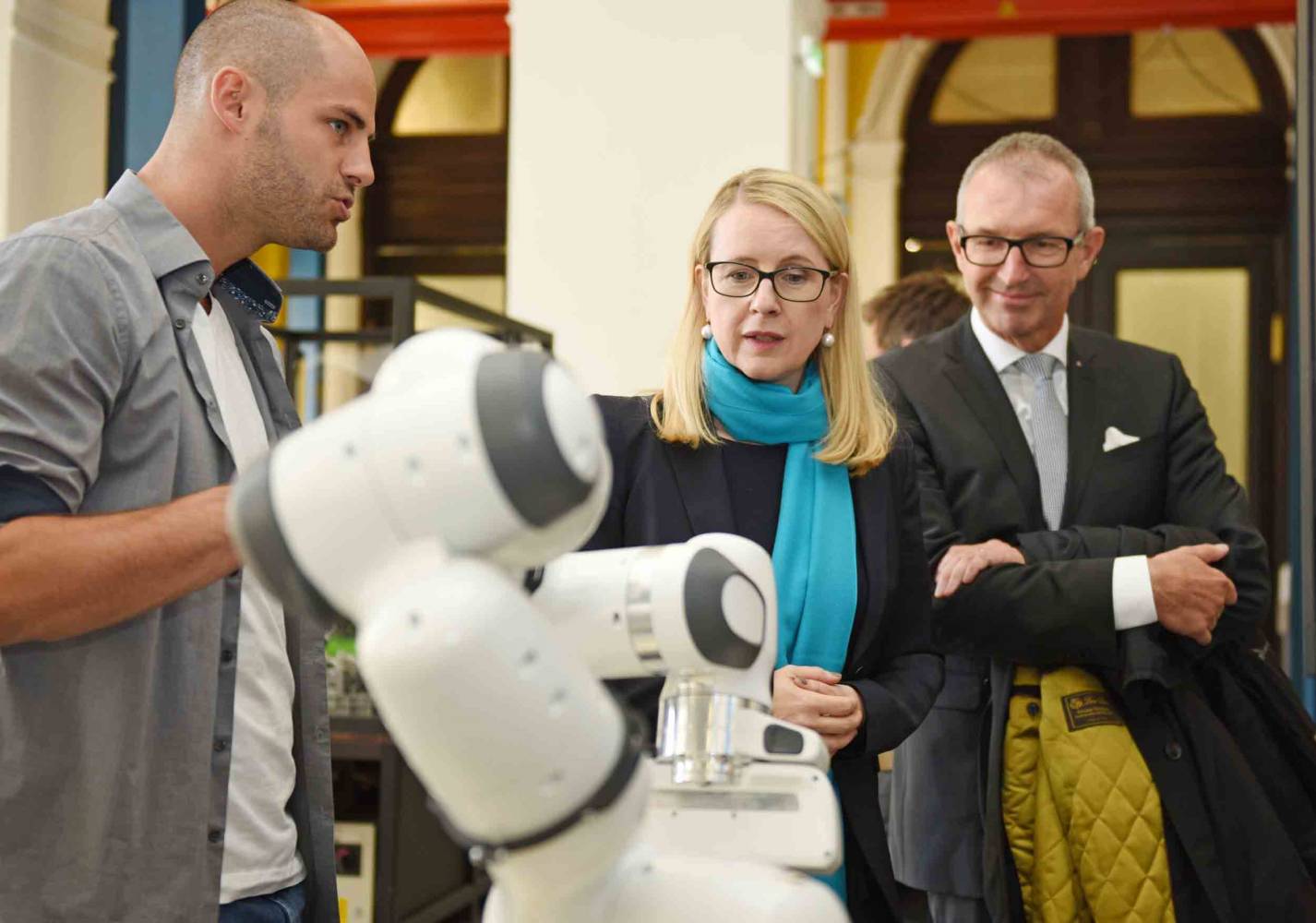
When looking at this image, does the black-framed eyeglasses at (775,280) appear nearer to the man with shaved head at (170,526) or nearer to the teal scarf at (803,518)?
the teal scarf at (803,518)

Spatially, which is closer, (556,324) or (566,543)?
(566,543)

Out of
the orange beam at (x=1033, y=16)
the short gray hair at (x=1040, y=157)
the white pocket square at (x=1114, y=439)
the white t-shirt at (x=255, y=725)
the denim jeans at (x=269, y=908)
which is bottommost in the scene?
the denim jeans at (x=269, y=908)

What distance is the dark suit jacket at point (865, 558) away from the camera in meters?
1.58

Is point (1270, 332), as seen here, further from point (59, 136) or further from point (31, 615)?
point (31, 615)

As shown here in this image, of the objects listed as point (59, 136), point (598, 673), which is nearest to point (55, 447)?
point (598, 673)

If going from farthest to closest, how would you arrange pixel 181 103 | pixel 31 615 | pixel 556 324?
1. pixel 556 324
2. pixel 181 103
3. pixel 31 615

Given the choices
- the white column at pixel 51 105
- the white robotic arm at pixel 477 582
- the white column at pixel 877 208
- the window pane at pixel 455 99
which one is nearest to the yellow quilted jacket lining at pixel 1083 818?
the white robotic arm at pixel 477 582

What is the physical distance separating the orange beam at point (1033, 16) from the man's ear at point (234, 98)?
14.6 ft

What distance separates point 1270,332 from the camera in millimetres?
7070

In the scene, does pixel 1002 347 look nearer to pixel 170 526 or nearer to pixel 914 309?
pixel 914 309

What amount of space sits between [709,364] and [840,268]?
193mm

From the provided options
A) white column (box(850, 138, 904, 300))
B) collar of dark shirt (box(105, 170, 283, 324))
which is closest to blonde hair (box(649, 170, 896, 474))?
collar of dark shirt (box(105, 170, 283, 324))

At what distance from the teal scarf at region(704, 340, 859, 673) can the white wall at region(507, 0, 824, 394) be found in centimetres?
290

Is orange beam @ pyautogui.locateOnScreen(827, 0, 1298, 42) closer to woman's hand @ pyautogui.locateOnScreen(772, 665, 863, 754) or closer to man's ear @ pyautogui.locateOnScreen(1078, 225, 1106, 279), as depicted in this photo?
man's ear @ pyautogui.locateOnScreen(1078, 225, 1106, 279)
